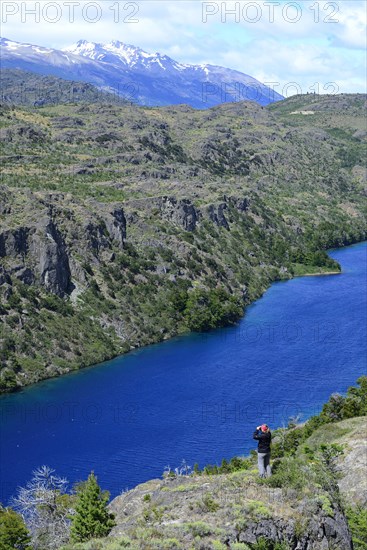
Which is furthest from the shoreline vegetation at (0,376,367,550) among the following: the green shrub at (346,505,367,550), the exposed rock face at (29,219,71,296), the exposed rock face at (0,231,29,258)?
the exposed rock face at (0,231,29,258)

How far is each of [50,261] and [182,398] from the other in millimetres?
41623

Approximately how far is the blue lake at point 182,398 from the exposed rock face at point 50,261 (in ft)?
61.8

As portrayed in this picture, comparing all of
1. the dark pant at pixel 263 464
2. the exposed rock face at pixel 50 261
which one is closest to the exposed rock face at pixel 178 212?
the exposed rock face at pixel 50 261

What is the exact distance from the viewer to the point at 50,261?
423ft

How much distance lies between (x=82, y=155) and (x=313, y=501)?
175m

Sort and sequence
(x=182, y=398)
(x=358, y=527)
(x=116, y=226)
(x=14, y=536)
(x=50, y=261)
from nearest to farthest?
(x=358, y=527)
(x=14, y=536)
(x=182, y=398)
(x=50, y=261)
(x=116, y=226)

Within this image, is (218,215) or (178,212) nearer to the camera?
(178,212)

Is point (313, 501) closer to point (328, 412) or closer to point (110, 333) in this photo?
point (328, 412)

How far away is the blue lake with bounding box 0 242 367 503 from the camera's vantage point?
3167 inches

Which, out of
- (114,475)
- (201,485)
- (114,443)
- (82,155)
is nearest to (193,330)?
(114,443)

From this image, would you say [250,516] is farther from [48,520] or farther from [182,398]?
[182,398]

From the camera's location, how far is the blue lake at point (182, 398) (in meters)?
80.4

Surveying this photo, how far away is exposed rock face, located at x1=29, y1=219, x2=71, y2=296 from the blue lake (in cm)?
1885

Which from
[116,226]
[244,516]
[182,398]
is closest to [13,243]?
[116,226]
